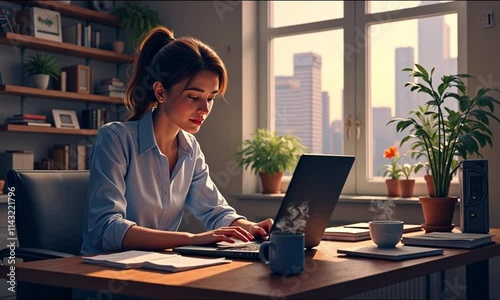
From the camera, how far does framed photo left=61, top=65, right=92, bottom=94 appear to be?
4.36 m

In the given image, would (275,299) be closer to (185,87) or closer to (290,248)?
(290,248)

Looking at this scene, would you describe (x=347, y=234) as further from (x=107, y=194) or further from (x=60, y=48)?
(x=60, y=48)

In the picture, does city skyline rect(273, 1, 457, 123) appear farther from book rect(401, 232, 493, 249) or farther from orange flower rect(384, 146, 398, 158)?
book rect(401, 232, 493, 249)

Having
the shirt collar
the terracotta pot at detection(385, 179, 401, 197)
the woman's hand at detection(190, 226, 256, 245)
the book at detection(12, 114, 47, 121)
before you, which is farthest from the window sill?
the woman's hand at detection(190, 226, 256, 245)

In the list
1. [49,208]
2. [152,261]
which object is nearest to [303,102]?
[49,208]

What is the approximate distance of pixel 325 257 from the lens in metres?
1.62

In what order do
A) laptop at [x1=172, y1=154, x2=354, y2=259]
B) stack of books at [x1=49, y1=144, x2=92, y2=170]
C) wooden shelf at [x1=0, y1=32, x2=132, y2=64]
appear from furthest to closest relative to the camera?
stack of books at [x1=49, y1=144, x2=92, y2=170] < wooden shelf at [x1=0, y1=32, x2=132, y2=64] < laptop at [x1=172, y1=154, x2=354, y2=259]

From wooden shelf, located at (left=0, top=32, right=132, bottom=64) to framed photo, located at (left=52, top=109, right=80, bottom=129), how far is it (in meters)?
0.40

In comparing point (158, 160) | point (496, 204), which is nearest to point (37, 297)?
Answer: point (158, 160)

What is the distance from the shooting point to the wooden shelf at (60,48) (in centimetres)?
393

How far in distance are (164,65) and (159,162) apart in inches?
12.3

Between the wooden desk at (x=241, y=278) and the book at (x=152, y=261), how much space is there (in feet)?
0.08

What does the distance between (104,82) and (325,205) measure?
3.20 metres

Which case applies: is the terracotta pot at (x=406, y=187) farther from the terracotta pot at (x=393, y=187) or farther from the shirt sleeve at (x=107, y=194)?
the shirt sleeve at (x=107, y=194)
